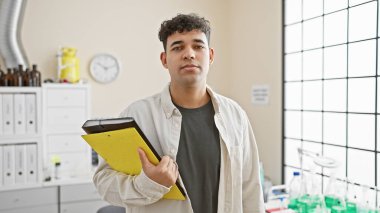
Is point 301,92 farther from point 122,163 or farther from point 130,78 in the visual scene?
point 122,163

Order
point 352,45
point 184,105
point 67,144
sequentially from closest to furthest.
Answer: point 184,105 → point 352,45 → point 67,144

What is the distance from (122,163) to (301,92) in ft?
7.33

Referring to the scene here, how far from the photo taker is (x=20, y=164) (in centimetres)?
281

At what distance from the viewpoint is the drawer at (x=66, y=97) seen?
3.03m

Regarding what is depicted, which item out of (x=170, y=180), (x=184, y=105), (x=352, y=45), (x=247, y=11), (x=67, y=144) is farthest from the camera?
(x=247, y=11)

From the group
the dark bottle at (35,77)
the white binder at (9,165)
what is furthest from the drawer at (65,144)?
the dark bottle at (35,77)

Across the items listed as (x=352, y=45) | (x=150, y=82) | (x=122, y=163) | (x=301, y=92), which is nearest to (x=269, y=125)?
(x=301, y=92)

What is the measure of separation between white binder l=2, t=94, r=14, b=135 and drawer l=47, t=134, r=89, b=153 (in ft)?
1.19

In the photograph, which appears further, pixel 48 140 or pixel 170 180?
pixel 48 140

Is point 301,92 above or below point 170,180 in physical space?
above

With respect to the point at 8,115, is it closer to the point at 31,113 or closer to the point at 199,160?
the point at 31,113

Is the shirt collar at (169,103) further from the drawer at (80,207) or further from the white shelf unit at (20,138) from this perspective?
the drawer at (80,207)

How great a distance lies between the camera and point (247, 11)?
11.9 feet

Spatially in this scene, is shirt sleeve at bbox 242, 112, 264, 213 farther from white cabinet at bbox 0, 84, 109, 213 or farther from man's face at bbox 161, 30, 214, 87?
white cabinet at bbox 0, 84, 109, 213
